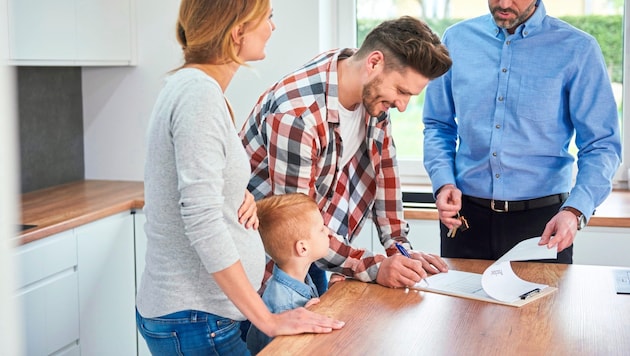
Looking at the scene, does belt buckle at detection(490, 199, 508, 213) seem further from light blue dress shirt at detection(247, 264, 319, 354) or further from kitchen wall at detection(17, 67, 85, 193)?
kitchen wall at detection(17, 67, 85, 193)

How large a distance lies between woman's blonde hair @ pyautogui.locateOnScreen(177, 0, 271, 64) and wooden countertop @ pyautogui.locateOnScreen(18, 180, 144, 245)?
133cm

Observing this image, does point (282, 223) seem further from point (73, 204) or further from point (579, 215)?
point (73, 204)

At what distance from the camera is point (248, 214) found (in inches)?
65.6

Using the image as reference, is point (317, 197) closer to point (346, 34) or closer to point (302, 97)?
point (302, 97)

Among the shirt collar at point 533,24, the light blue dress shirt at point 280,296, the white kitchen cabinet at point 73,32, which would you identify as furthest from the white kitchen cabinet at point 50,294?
the shirt collar at point 533,24

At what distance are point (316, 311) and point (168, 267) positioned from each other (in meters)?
0.35

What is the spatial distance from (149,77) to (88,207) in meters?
0.84

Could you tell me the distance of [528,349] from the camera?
1.55 meters

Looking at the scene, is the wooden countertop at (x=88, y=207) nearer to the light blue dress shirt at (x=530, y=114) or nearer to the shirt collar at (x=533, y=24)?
the light blue dress shirt at (x=530, y=114)

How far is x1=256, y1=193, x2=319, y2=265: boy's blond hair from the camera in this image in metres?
1.83

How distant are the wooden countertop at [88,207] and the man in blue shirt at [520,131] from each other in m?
0.61

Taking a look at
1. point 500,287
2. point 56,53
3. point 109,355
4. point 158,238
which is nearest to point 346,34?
point 56,53

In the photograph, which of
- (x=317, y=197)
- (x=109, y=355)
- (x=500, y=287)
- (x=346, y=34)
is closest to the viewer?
(x=500, y=287)

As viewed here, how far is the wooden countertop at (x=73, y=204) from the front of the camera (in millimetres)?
2889
